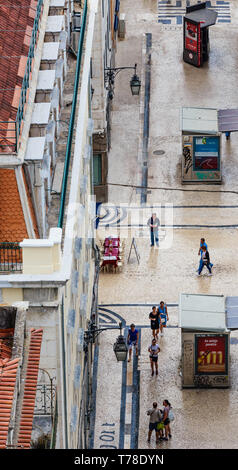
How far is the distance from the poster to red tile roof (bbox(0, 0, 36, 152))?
2498 cm

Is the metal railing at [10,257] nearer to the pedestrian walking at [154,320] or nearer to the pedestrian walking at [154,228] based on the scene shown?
the pedestrian walking at [154,320]

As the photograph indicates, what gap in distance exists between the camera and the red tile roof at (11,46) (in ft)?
101

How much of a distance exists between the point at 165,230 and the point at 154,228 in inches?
80.6

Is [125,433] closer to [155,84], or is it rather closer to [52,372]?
[52,372]

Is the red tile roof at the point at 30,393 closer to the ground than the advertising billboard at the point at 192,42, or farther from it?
closer to the ground

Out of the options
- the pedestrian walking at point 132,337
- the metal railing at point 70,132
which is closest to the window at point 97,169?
the pedestrian walking at point 132,337

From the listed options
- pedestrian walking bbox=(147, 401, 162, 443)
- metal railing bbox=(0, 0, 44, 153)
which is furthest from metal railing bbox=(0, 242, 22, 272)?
pedestrian walking bbox=(147, 401, 162, 443)

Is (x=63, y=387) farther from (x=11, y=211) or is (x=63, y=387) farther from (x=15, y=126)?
(x=15, y=126)

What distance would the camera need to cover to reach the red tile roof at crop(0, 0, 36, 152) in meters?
30.7

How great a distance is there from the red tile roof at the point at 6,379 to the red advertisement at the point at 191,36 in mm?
49055

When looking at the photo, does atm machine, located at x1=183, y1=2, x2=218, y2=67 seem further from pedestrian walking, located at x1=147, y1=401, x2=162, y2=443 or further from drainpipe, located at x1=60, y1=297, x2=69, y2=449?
drainpipe, located at x1=60, y1=297, x2=69, y2=449

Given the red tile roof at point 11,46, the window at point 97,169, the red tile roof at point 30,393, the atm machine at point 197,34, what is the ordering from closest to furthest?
the red tile roof at point 30,393 → the red tile roof at point 11,46 → the window at point 97,169 → the atm machine at point 197,34

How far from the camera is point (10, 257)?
30.9 meters

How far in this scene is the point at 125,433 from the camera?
44.0 meters
